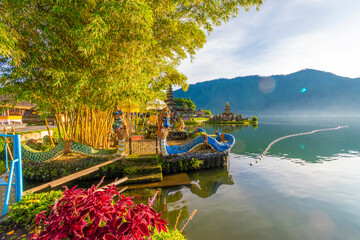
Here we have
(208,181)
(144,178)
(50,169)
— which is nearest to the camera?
(144,178)

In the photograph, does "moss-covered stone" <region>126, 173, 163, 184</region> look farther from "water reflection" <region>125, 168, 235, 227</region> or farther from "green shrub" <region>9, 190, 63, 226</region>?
"green shrub" <region>9, 190, 63, 226</region>

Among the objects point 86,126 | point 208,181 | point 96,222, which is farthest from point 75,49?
point 208,181

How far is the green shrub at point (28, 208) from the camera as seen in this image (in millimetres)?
2230

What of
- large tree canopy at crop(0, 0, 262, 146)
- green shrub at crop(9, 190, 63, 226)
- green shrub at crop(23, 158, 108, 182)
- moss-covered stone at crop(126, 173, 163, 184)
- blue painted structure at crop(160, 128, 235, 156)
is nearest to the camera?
green shrub at crop(9, 190, 63, 226)

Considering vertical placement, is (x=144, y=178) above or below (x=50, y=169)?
below

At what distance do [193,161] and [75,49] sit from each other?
6.81m

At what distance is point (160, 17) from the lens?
872 cm

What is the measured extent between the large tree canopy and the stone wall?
3467 mm

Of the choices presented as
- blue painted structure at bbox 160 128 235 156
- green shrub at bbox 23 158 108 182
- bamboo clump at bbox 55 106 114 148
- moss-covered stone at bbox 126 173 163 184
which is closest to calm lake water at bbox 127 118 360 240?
moss-covered stone at bbox 126 173 163 184

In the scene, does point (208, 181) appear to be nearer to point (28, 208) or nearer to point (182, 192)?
point (182, 192)

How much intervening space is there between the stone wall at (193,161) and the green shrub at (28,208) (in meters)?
5.60

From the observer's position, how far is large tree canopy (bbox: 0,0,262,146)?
16.6ft

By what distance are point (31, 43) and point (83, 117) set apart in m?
3.54

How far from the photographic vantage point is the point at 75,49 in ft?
20.7
